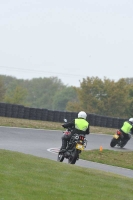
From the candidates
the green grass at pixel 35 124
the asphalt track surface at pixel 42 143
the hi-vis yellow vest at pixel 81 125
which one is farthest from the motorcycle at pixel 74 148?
the green grass at pixel 35 124

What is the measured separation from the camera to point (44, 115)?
3522 cm

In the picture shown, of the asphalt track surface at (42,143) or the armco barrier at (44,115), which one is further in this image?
the armco barrier at (44,115)

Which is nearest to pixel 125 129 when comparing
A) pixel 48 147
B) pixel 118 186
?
pixel 48 147

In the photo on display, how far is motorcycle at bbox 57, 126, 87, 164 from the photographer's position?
1658cm

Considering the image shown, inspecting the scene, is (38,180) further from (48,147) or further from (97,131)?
(97,131)

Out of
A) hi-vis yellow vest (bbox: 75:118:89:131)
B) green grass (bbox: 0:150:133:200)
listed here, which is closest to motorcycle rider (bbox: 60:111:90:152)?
hi-vis yellow vest (bbox: 75:118:89:131)

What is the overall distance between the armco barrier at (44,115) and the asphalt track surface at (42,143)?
3983mm

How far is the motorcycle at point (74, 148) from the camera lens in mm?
16578

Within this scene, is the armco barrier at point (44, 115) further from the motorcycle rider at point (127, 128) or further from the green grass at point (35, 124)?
the motorcycle rider at point (127, 128)

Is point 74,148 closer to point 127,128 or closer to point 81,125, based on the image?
point 81,125

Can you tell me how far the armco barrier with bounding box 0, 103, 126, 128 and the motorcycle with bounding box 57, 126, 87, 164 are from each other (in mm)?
16769

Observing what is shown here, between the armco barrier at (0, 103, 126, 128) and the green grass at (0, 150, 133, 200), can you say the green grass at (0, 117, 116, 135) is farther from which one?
the green grass at (0, 150, 133, 200)

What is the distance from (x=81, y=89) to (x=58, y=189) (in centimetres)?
7890

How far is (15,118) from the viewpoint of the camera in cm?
3397
